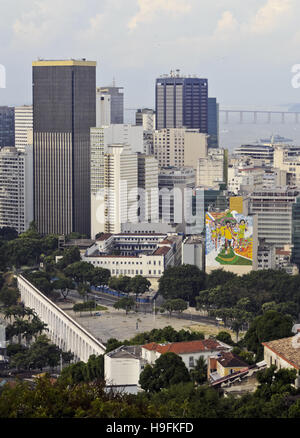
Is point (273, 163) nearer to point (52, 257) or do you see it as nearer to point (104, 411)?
point (52, 257)

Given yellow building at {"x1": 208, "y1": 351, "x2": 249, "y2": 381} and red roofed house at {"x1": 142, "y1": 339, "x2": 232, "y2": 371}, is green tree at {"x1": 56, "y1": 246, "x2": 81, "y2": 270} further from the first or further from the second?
yellow building at {"x1": 208, "y1": 351, "x2": 249, "y2": 381}

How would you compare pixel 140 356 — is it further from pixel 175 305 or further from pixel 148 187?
pixel 148 187

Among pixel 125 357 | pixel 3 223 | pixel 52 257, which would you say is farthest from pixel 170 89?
pixel 125 357

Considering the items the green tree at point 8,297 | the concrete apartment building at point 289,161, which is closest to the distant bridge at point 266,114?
the concrete apartment building at point 289,161

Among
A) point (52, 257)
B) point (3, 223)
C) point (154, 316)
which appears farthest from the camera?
point (3, 223)

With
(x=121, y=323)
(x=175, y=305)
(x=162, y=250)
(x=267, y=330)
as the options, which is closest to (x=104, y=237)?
(x=162, y=250)

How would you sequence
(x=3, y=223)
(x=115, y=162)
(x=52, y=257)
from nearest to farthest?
(x=52, y=257)
(x=115, y=162)
(x=3, y=223)
